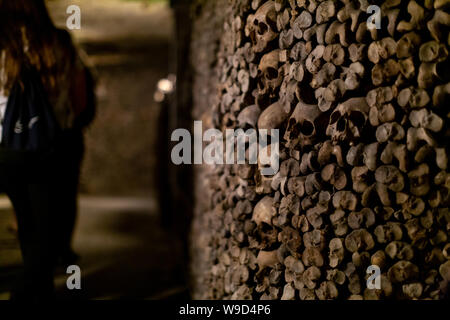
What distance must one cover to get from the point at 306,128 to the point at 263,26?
17.2 inches

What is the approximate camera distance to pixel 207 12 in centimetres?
277

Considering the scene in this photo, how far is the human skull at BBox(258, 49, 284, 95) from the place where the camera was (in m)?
1.80

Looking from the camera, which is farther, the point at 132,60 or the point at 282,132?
the point at 132,60

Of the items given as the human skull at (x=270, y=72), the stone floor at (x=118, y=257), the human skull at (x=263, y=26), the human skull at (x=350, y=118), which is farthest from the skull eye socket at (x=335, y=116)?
the stone floor at (x=118, y=257)

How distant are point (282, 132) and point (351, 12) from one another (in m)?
0.49

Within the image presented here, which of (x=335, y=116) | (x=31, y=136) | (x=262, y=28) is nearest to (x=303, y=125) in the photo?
(x=335, y=116)

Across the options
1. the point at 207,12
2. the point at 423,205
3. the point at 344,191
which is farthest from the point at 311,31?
the point at 207,12

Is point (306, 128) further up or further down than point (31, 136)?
further down

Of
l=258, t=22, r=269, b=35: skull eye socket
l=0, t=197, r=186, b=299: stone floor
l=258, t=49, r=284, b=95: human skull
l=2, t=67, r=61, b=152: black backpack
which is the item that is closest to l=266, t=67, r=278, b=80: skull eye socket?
l=258, t=49, r=284, b=95: human skull

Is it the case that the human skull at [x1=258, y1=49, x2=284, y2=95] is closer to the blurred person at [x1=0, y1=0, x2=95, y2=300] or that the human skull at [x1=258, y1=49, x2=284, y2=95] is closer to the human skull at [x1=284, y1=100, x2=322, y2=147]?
the human skull at [x1=284, y1=100, x2=322, y2=147]

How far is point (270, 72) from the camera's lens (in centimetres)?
183

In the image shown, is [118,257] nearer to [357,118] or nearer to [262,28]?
[262,28]

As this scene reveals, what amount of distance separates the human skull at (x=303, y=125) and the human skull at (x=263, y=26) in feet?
0.98

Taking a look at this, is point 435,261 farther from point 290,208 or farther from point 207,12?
point 207,12
